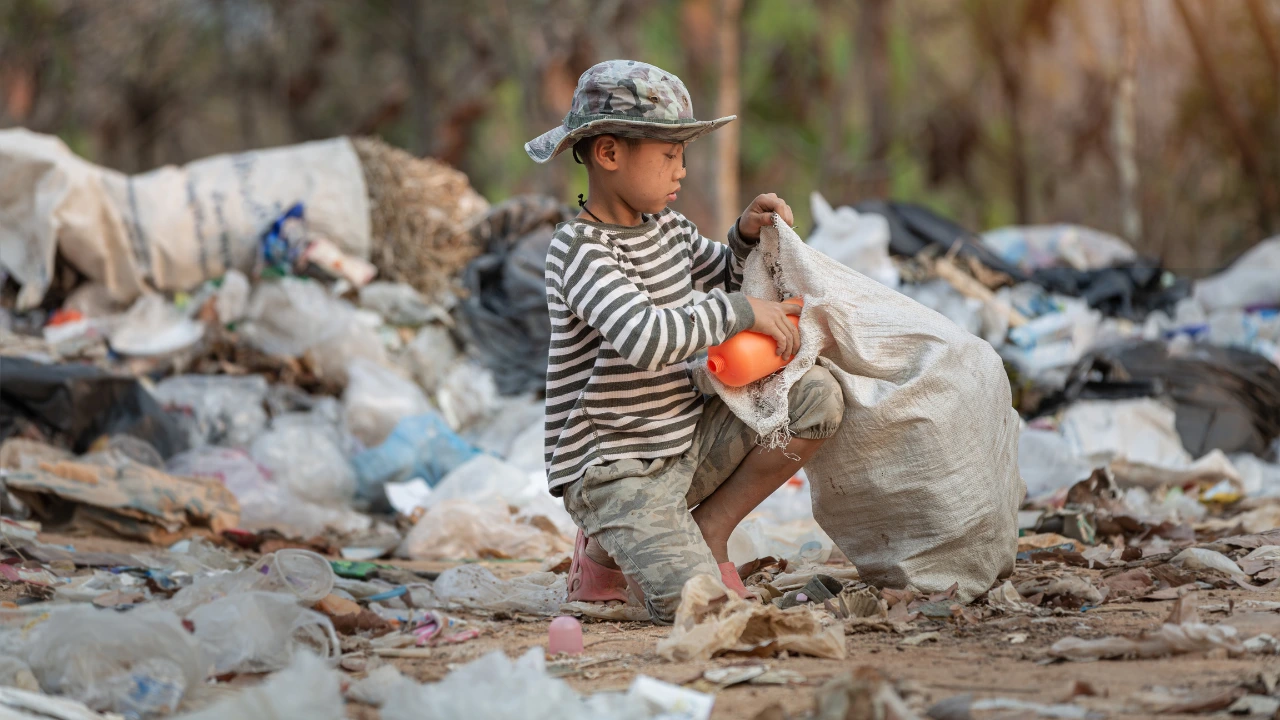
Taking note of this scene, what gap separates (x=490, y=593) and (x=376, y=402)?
8.89 ft

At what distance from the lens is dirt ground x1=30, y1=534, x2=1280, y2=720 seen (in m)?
1.87

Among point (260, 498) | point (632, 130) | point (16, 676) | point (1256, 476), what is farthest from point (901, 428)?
point (1256, 476)

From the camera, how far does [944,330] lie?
279cm

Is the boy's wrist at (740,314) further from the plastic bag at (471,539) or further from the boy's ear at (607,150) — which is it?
the plastic bag at (471,539)

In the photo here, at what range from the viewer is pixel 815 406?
8.77 ft

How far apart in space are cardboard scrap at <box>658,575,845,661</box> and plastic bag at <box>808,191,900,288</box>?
12.7 feet

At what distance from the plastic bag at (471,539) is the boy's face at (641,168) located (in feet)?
5.49

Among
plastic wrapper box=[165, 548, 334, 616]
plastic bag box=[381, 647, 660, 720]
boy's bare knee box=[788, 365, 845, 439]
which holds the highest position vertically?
boy's bare knee box=[788, 365, 845, 439]

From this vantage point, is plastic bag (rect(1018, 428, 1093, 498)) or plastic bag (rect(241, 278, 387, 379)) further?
plastic bag (rect(241, 278, 387, 379))

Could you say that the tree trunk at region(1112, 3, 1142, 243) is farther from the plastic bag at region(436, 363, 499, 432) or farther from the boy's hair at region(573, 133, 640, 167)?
the boy's hair at region(573, 133, 640, 167)

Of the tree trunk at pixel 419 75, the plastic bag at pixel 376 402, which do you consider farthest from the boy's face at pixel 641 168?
the tree trunk at pixel 419 75

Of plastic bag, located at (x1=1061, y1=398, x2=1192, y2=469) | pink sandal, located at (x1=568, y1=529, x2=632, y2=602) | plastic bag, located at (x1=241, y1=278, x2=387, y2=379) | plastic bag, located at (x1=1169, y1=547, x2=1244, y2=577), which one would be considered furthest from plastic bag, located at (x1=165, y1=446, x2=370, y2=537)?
plastic bag, located at (x1=1061, y1=398, x2=1192, y2=469)

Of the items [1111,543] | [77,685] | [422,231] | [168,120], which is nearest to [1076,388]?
[1111,543]

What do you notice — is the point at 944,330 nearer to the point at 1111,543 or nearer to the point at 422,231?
the point at 1111,543
